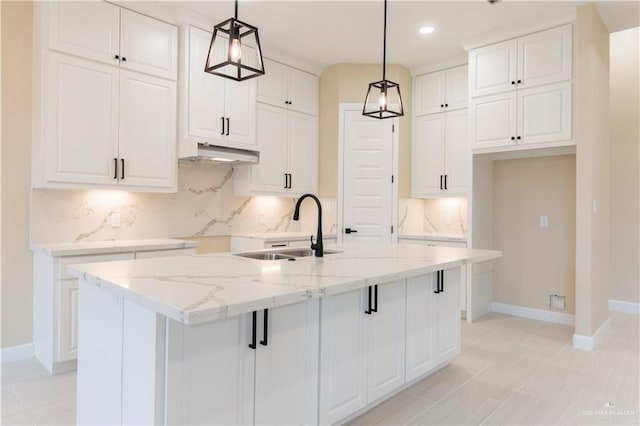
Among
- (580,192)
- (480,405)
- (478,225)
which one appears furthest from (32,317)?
(580,192)

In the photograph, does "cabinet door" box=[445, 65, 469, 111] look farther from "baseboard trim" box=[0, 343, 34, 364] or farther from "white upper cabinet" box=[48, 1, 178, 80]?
"baseboard trim" box=[0, 343, 34, 364]

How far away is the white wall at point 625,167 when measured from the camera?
4828 millimetres

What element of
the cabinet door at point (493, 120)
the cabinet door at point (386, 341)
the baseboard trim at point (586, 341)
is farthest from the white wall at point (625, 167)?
the cabinet door at point (386, 341)

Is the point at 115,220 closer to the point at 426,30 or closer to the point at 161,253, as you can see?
the point at 161,253

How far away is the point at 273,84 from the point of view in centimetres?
463

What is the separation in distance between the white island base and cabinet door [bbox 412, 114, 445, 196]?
2.61 meters

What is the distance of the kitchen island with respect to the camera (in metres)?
1.45

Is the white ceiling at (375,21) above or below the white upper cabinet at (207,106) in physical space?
above

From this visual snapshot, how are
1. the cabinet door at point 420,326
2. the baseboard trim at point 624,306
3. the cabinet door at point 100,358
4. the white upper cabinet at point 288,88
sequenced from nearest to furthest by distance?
the cabinet door at point 100,358 → the cabinet door at point 420,326 → the white upper cabinet at point 288,88 → the baseboard trim at point 624,306

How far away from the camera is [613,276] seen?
4.95 metres

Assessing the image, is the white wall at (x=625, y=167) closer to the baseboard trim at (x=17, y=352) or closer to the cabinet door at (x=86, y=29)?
the cabinet door at (x=86, y=29)

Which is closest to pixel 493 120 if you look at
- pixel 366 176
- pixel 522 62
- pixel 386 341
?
pixel 522 62

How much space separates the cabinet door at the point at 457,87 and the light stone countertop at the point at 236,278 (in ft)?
8.67

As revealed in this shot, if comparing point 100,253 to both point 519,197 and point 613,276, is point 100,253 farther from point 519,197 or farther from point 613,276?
point 613,276
